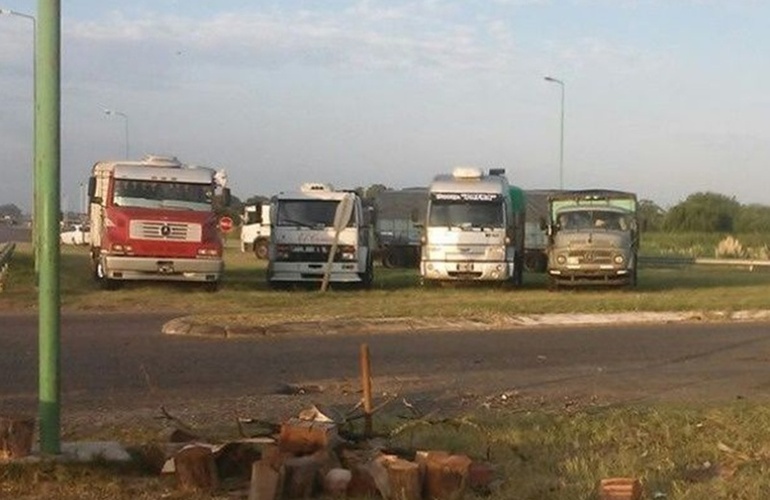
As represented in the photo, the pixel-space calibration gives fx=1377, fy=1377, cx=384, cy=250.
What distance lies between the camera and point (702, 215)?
9700 cm

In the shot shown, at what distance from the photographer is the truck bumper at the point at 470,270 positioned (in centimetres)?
3322

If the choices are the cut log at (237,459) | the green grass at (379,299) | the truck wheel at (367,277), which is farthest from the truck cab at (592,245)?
the cut log at (237,459)

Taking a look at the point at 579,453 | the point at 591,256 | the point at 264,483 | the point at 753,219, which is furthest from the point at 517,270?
the point at 753,219

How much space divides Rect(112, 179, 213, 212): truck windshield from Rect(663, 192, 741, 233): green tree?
68510 mm

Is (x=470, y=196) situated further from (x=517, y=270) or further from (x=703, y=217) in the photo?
(x=703, y=217)

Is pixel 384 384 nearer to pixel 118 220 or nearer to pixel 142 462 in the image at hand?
pixel 142 462

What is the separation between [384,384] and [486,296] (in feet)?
52.5

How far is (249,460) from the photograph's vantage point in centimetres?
910

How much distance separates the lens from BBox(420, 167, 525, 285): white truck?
33219 mm

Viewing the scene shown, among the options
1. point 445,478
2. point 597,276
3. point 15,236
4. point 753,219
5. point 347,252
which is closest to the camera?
point 445,478

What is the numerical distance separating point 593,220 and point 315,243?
7.29 m

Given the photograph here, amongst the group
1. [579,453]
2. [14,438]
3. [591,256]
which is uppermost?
[591,256]

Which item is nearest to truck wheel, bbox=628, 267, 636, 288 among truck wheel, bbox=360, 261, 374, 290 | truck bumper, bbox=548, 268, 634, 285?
truck bumper, bbox=548, 268, 634, 285

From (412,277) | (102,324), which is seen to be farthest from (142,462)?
(412,277)
